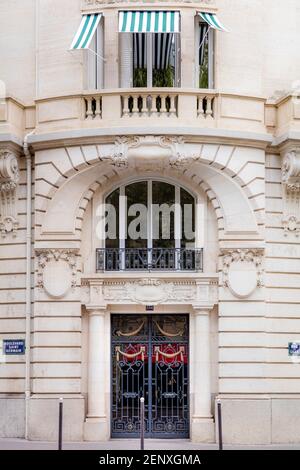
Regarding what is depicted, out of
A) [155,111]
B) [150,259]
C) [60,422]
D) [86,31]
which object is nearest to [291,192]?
[150,259]

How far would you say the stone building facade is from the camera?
34625mm

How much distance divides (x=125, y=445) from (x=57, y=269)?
466 centimetres

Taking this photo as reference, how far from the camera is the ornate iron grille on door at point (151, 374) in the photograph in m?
35.1

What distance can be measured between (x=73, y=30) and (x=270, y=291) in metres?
8.17

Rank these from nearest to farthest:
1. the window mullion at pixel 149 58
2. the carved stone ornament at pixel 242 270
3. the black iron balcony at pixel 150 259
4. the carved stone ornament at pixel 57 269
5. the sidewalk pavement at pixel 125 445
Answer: the sidewalk pavement at pixel 125 445 → the carved stone ornament at pixel 242 270 → the carved stone ornament at pixel 57 269 → the window mullion at pixel 149 58 → the black iron balcony at pixel 150 259

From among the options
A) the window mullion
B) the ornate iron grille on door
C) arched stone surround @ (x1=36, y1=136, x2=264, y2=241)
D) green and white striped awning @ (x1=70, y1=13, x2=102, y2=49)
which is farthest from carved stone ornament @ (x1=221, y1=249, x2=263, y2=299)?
green and white striped awning @ (x1=70, y1=13, x2=102, y2=49)

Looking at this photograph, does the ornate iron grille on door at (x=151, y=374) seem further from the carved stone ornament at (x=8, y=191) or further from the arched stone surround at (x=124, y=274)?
the carved stone ornament at (x=8, y=191)

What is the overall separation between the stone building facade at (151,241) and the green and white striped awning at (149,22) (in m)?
0.17

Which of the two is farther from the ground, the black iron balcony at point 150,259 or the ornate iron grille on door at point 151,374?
the black iron balcony at point 150,259

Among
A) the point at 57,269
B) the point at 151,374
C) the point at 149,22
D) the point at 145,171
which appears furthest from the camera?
the point at 145,171

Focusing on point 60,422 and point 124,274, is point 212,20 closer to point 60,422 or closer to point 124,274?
point 124,274

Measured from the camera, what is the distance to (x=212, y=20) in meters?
34.8

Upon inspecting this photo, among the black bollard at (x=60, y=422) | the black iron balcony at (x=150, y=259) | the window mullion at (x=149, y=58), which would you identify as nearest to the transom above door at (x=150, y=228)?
the black iron balcony at (x=150, y=259)

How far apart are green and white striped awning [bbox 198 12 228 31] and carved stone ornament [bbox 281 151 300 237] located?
3529 mm
